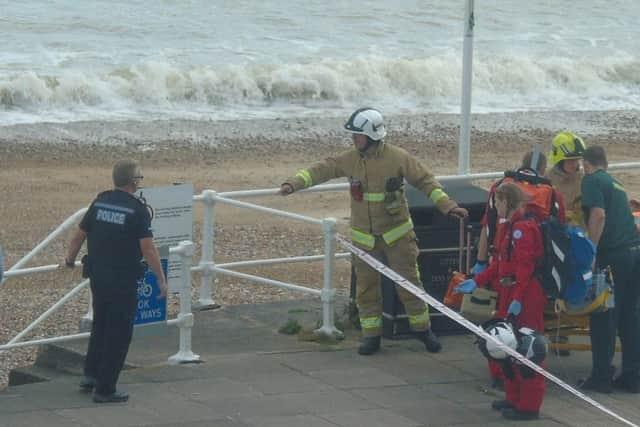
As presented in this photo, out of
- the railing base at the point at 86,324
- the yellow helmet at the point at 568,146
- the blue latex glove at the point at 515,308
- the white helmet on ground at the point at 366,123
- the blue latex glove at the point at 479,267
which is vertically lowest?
the railing base at the point at 86,324

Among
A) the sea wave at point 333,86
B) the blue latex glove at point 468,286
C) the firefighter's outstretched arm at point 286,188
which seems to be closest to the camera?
the blue latex glove at point 468,286

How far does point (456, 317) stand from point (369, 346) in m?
0.97

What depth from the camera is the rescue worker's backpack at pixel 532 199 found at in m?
8.64

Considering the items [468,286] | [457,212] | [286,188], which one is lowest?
[468,286]

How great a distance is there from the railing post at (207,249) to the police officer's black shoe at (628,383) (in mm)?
3205

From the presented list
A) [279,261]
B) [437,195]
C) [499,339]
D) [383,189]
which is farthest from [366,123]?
[279,261]

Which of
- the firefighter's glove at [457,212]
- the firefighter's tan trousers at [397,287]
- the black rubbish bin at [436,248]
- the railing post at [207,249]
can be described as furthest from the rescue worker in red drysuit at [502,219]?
the railing post at [207,249]

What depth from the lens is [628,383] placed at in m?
9.19

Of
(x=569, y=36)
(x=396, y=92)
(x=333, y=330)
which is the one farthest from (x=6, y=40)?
(x=333, y=330)

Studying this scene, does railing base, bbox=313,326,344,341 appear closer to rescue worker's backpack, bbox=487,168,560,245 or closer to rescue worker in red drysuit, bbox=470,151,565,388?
rescue worker in red drysuit, bbox=470,151,565,388

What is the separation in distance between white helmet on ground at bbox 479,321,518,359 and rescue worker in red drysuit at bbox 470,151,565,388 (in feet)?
0.59

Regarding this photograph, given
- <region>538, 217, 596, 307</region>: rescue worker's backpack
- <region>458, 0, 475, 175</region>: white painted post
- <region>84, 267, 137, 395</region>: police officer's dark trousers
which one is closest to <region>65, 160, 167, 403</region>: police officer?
<region>84, 267, 137, 395</region>: police officer's dark trousers

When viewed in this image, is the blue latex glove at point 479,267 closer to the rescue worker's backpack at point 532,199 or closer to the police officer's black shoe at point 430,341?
the rescue worker's backpack at point 532,199

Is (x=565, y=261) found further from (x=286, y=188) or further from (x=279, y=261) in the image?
(x=279, y=261)
